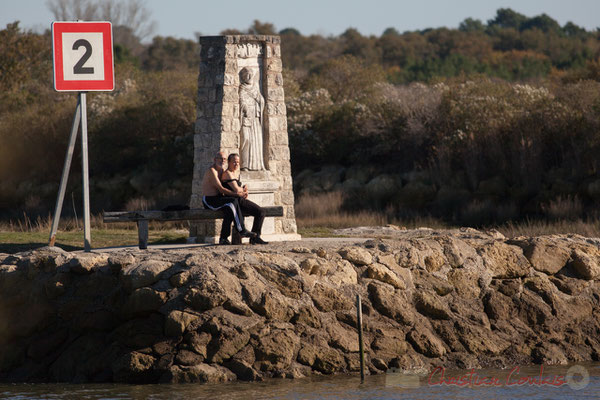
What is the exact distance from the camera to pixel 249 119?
16.7 m

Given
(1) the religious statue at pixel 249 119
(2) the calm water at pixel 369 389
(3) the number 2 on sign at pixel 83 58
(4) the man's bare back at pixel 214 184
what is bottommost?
(2) the calm water at pixel 369 389

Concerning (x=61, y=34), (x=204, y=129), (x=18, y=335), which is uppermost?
(x=61, y=34)

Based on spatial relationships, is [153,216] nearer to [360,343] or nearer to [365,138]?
[360,343]

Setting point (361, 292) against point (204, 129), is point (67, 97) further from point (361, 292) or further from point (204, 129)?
point (361, 292)

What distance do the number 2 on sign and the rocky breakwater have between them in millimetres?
2372

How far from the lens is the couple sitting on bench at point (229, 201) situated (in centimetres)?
1434

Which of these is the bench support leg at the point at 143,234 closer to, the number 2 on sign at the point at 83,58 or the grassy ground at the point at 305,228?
the grassy ground at the point at 305,228

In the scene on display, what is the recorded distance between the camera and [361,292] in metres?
13.1

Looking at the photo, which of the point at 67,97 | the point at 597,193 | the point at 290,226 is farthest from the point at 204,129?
the point at 67,97

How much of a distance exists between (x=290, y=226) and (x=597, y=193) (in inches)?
414

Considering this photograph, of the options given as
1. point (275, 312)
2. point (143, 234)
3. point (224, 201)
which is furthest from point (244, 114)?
point (275, 312)

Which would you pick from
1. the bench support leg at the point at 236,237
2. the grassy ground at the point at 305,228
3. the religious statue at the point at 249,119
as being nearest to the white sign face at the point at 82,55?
the bench support leg at the point at 236,237

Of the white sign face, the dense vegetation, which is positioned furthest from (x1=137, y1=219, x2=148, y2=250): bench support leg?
the dense vegetation

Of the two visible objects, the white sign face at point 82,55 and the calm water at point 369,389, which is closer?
the calm water at point 369,389
